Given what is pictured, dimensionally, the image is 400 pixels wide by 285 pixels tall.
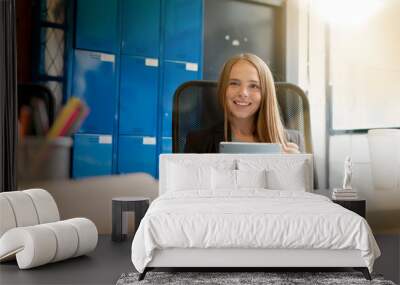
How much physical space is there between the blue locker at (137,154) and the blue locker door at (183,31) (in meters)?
0.82

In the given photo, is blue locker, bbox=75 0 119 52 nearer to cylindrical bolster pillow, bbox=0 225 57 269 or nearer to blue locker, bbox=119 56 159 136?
blue locker, bbox=119 56 159 136

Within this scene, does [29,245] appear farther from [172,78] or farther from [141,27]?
[141,27]

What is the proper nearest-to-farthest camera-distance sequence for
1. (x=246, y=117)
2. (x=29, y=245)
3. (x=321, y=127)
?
(x=29, y=245), (x=246, y=117), (x=321, y=127)

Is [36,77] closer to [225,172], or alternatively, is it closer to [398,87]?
[225,172]

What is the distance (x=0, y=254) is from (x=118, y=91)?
1936 millimetres

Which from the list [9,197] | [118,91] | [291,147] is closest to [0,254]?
[9,197]

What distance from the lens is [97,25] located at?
181 inches

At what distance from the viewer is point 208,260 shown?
2.91 meters

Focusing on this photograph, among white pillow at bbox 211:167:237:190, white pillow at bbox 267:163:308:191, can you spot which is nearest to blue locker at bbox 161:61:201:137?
white pillow at bbox 211:167:237:190

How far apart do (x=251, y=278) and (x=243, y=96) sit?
77.6 inches

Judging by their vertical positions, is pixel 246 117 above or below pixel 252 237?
above

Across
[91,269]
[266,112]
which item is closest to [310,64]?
[266,112]

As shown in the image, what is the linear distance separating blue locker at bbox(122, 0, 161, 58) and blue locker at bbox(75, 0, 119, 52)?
91 millimetres

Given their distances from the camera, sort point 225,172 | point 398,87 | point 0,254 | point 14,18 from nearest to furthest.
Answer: point 0,254 < point 225,172 < point 14,18 < point 398,87
